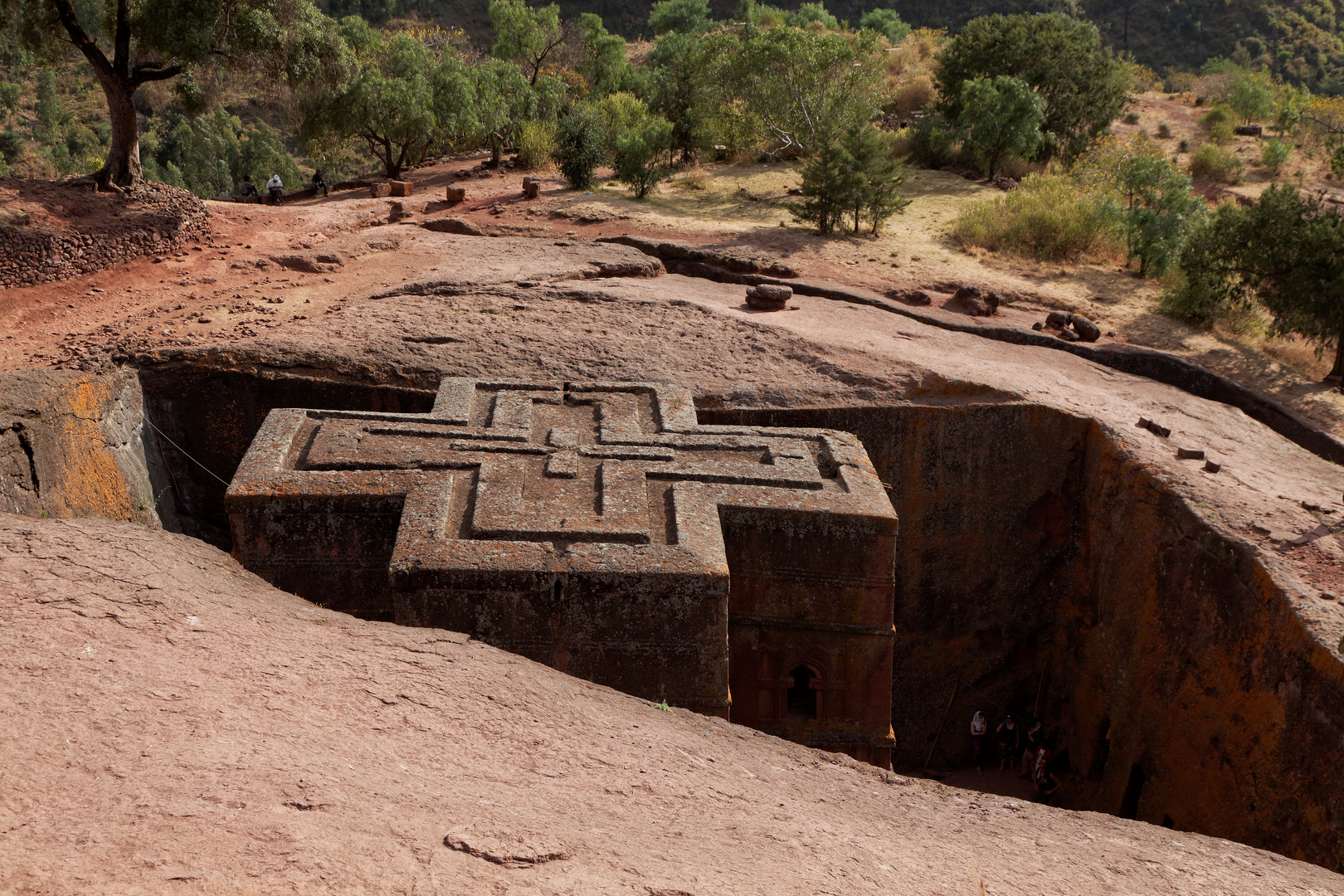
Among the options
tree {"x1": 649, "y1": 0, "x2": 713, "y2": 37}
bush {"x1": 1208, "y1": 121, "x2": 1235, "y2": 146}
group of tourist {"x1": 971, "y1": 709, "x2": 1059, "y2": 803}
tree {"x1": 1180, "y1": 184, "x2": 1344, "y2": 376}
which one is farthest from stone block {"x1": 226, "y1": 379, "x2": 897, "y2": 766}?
tree {"x1": 649, "y1": 0, "x2": 713, "y2": 37}

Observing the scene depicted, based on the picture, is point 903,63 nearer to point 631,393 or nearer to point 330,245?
point 330,245

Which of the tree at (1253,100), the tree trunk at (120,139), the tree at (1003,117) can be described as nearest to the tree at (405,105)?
the tree trunk at (120,139)

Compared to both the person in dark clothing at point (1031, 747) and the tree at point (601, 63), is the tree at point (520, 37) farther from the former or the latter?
the person in dark clothing at point (1031, 747)

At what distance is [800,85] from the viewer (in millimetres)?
19953

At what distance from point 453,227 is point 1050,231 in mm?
9285

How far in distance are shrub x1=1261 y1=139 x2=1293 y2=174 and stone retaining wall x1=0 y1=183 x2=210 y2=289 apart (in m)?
21.5

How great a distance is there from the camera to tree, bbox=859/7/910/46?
36500 mm

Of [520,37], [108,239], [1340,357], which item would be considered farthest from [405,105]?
[1340,357]

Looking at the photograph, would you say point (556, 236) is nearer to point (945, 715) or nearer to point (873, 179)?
point (873, 179)

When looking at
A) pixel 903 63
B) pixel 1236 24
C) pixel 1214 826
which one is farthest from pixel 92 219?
pixel 1236 24

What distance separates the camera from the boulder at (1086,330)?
12516 mm

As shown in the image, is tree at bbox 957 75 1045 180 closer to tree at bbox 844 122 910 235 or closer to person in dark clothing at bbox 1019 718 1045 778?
tree at bbox 844 122 910 235

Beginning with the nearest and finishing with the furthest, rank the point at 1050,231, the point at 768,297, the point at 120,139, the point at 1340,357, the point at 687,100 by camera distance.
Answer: the point at 768,297, the point at 1340,357, the point at 120,139, the point at 1050,231, the point at 687,100

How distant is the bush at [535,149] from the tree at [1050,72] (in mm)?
8747
